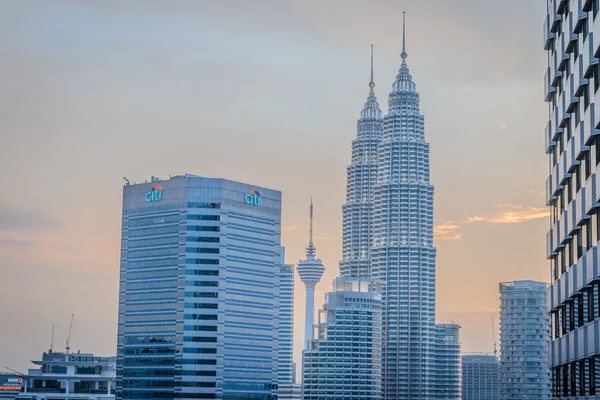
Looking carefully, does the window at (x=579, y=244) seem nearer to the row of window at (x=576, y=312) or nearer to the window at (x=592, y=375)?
the row of window at (x=576, y=312)

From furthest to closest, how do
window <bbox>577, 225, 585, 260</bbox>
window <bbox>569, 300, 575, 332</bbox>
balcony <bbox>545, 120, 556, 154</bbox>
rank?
balcony <bbox>545, 120, 556, 154</bbox>
window <bbox>569, 300, 575, 332</bbox>
window <bbox>577, 225, 585, 260</bbox>

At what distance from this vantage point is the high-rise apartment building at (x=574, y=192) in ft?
239

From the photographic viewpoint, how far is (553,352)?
95.3 m

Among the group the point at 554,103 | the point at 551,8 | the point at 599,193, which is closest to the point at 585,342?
the point at 599,193

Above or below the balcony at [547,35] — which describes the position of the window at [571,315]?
below

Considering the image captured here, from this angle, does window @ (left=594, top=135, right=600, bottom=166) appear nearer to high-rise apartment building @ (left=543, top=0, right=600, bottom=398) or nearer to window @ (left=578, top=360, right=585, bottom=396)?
high-rise apartment building @ (left=543, top=0, right=600, bottom=398)

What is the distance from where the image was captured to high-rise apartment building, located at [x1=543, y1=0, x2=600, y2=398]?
239 feet

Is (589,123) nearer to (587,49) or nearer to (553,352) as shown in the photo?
(587,49)

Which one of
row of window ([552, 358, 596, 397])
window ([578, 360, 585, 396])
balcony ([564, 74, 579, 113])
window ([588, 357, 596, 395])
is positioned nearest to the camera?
window ([588, 357, 596, 395])


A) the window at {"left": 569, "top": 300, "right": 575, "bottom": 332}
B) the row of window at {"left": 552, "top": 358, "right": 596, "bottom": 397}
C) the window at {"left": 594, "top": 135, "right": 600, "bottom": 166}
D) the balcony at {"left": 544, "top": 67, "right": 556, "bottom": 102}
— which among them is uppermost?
the balcony at {"left": 544, "top": 67, "right": 556, "bottom": 102}

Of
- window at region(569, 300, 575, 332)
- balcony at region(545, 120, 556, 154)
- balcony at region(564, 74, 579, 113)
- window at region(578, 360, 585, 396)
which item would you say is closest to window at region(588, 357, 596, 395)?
window at region(578, 360, 585, 396)

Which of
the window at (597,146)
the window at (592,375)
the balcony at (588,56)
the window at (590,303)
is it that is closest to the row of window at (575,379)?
the window at (592,375)

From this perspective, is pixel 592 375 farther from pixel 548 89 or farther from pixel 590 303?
pixel 548 89

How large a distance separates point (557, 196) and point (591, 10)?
24.1m
